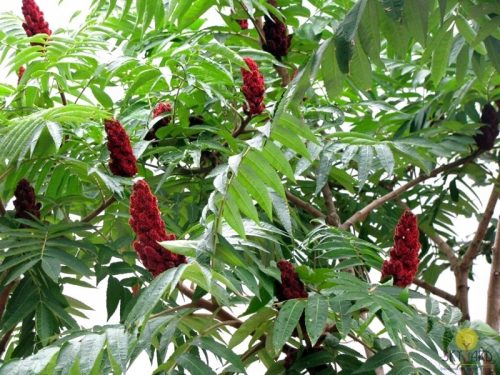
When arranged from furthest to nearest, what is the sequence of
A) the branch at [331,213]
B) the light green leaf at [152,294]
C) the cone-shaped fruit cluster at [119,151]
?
the branch at [331,213], the cone-shaped fruit cluster at [119,151], the light green leaf at [152,294]

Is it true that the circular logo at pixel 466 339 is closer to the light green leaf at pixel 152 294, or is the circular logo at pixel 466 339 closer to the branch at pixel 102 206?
the light green leaf at pixel 152 294

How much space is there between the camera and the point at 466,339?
3.56ft

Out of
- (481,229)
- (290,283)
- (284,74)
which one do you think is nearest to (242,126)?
(284,74)

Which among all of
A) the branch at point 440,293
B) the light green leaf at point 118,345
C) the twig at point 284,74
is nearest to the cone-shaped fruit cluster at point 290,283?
the light green leaf at point 118,345

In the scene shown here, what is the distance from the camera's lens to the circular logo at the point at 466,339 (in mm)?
1080

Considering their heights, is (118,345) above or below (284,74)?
below

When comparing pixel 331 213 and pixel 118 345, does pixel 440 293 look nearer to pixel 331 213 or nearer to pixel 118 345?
pixel 331 213

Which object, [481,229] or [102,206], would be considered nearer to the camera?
[102,206]

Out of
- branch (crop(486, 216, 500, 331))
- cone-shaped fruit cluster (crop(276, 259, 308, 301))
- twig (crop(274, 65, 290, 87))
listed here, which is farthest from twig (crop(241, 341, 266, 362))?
branch (crop(486, 216, 500, 331))

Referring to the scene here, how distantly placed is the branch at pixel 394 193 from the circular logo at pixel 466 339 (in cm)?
29

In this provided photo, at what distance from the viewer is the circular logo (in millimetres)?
1080

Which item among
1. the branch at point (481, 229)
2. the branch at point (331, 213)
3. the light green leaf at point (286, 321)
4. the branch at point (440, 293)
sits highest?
the light green leaf at point (286, 321)

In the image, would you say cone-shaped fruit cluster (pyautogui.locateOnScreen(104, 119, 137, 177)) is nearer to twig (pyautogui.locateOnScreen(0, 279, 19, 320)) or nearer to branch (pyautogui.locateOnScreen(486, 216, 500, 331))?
twig (pyautogui.locateOnScreen(0, 279, 19, 320))

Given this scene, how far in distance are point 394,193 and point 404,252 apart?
29 centimetres
